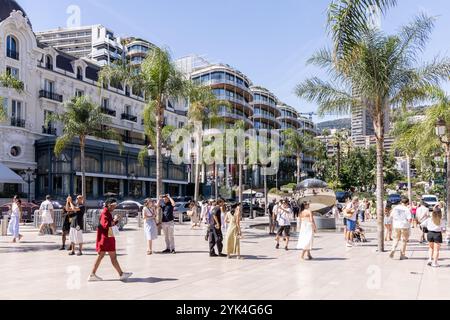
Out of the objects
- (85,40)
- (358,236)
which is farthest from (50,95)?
(85,40)

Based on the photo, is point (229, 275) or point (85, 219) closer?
point (229, 275)

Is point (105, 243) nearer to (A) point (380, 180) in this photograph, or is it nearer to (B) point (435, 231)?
(B) point (435, 231)

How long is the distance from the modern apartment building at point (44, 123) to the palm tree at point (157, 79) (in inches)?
513

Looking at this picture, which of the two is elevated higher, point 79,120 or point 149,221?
point 79,120

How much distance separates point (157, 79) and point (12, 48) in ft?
80.6

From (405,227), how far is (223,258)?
505 centimetres

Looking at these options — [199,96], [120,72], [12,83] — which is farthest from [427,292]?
[199,96]

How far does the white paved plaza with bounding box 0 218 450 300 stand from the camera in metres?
8.27

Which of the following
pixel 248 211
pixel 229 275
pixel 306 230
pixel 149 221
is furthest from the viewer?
pixel 248 211

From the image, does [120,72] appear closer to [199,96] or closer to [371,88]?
[199,96]

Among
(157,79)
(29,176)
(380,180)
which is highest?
(157,79)

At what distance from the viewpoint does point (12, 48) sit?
1593 inches

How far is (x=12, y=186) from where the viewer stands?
39750 millimetres

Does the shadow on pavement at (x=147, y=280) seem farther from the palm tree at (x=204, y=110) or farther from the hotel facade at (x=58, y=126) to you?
the hotel facade at (x=58, y=126)
